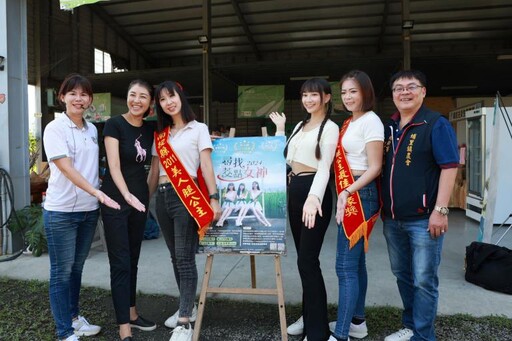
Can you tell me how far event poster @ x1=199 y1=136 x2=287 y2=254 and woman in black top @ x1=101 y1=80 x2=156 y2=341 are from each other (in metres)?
0.47

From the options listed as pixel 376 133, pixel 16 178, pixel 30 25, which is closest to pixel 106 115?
pixel 30 25

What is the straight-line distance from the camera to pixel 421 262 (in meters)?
2.22

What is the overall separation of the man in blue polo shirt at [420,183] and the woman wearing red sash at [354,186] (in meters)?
0.15

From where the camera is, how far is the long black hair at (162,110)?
246 cm

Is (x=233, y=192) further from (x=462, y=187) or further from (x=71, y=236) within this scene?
(x=462, y=187)

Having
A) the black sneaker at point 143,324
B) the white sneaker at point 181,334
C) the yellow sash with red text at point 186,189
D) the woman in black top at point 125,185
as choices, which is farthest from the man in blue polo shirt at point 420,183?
the black sneaker at point 143,324

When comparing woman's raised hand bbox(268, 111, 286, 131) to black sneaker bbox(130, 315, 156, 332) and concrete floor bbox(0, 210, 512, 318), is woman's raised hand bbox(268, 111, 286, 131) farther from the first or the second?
black sneaker bbox(130, 315, 156, 332)

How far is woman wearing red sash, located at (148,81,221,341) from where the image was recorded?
2.41m

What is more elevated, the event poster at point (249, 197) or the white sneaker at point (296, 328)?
the event poster at point (249, 197)

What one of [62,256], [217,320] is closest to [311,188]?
[217,320]

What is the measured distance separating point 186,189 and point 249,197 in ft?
1.46

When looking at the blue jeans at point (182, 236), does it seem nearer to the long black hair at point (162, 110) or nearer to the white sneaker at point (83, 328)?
the long black hair at point (162, 110)

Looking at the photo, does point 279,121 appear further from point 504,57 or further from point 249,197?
point 504,57

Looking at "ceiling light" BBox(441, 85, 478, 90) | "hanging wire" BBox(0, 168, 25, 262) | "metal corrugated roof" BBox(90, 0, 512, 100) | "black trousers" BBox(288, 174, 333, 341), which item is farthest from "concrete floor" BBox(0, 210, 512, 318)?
"ceiling light" BBox(441, 85, 478, 90)
